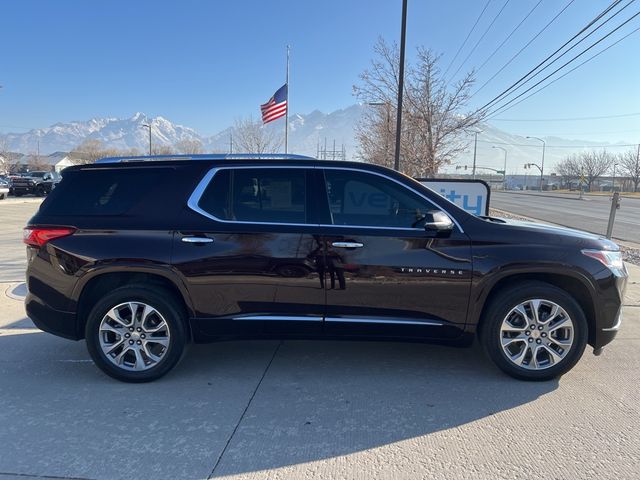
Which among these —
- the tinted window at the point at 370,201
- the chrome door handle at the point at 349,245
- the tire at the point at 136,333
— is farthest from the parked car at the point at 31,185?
the chrome door handle at the point at 349,245

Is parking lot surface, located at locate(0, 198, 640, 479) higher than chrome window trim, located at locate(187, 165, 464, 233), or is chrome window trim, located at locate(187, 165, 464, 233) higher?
chrome window trim, located at locate(187, 165, 464, 233)

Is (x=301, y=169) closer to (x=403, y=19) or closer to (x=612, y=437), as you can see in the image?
(x=612, y=437)

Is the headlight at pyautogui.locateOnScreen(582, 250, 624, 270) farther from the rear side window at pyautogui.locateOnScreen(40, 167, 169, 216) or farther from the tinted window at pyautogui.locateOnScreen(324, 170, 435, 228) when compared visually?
the rear side window at pyautogui.locateOnScreen(40, 167, 169, 216)

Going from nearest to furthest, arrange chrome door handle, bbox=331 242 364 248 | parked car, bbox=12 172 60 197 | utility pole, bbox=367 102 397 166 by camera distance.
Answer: chrome door handle, bbox=331 242 364 248, utility pole, bbox=367 102 397 166, parked car, bbox=12 172 60 197

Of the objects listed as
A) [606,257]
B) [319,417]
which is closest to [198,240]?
[319,417]

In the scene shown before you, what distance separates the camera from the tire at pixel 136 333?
3.75 meters

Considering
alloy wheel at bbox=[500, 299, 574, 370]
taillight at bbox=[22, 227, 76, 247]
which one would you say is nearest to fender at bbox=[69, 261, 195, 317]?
taillight at bbox=[22, 227, 76, 247]

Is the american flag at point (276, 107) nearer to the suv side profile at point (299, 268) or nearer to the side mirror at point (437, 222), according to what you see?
the suv side profile at point (299, 268)

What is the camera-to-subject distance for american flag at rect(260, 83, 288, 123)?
2283cm

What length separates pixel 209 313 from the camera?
3777 mm

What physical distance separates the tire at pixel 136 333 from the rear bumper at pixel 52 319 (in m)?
0.20

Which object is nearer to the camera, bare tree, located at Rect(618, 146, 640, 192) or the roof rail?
the roof rail

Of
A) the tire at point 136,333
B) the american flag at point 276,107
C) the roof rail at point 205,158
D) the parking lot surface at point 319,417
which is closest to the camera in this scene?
the parking lot surface at point 319,417

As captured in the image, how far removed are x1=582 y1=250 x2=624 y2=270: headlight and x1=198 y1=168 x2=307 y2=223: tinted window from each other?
92.8 inches
